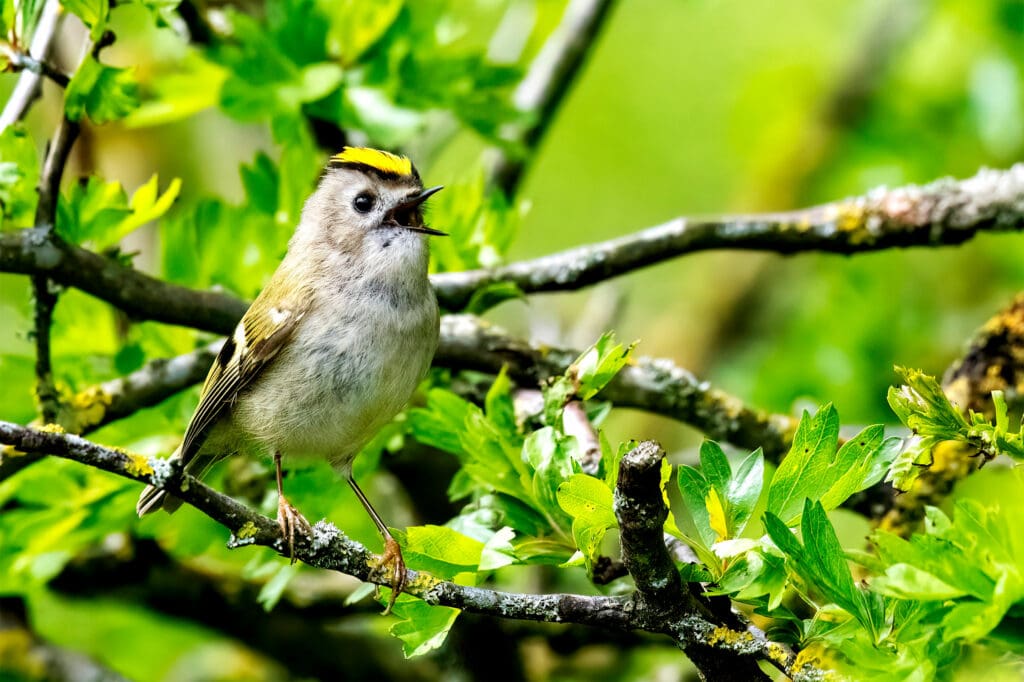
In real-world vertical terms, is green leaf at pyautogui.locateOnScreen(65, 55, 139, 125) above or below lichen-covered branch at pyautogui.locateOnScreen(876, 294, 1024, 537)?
above

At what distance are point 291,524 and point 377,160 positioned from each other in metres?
1.13

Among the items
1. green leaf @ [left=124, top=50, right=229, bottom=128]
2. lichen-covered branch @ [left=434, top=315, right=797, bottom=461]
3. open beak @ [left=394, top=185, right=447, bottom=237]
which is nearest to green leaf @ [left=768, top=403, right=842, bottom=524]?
lichen-covered branch @ [left=434, top=315, right=797, bottom=461]

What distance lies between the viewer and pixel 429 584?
1962 mm

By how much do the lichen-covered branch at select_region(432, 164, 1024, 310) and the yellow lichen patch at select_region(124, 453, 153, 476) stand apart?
1.48m

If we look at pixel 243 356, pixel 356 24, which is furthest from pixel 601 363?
pixel 356 24

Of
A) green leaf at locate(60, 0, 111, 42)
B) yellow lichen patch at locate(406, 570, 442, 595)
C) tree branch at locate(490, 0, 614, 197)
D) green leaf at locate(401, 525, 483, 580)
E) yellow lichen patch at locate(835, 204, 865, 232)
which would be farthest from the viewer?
tree branch at locate(490, 0, 614, 197)

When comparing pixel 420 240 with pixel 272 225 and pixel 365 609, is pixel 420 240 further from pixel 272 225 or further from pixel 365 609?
pixel 365 609

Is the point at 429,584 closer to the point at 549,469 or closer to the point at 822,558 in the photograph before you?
the point at 549,469

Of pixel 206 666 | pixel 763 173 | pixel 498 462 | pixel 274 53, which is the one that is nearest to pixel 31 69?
pixel 274 53

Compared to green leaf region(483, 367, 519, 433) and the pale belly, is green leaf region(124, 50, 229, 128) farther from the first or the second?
green leaf region(483, 367, 519, 433)

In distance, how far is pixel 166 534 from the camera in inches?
125

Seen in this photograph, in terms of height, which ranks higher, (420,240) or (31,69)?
(31,69)

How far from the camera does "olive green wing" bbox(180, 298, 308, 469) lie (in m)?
2.69

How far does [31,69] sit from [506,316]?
410 cm
